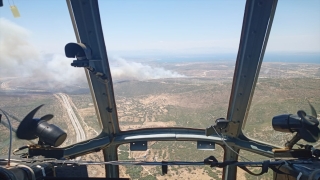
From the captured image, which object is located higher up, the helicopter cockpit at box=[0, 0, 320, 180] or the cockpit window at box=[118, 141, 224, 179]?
the helicopter cockpit at box=[0, 0, 320, 180]

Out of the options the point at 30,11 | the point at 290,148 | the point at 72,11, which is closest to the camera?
the point at 290,148

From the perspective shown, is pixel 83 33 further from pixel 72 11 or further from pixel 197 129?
pixel 197 129

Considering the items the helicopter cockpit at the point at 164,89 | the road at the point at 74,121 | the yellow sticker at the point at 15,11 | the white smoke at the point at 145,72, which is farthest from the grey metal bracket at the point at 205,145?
the yellow sticker at the point at 15,11

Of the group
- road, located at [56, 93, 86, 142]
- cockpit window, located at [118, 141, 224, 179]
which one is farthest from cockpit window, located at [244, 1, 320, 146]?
road, located at [56, 93, 86, 142]

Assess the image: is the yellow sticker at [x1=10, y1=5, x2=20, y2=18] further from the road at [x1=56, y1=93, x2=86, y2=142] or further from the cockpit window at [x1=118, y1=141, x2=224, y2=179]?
the cockpit window at [x1=118, y1=141, x2=224, y2=179]

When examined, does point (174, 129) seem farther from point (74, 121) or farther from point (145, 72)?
point (74, 121)

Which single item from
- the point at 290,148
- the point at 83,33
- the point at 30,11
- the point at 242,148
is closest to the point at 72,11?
the point at 83,33

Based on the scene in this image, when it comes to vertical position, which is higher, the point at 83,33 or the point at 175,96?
the point at 83,33

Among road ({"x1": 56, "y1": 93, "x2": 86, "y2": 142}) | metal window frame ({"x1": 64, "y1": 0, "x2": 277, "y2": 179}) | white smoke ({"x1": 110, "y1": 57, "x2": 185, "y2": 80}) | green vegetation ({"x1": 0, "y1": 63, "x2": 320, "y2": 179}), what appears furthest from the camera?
white smoke ({"x1": 110, "y1": 57, "x2": 185, "y2": 80})
